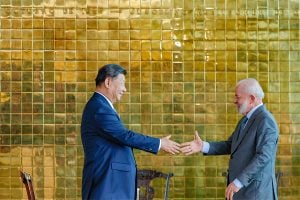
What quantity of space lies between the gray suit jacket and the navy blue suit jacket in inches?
26.3

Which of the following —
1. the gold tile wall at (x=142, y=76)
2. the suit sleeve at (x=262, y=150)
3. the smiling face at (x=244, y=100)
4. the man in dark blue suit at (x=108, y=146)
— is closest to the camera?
the man in dark blue suit at (x=108, y=146)

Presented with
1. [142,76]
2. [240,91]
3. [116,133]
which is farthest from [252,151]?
[142,76]

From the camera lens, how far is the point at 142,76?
7.91m

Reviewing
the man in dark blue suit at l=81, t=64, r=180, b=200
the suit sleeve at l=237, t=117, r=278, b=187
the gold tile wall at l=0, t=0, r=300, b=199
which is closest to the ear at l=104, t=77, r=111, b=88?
the man in dark blue suit at l=81, t=64, r=180, b=200

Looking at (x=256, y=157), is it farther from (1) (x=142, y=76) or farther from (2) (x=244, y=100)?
(1) (x=142, y=76)

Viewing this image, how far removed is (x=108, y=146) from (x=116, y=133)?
0.39 feet

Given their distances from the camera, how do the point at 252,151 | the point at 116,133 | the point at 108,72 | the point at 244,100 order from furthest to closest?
the point at 244,100 → the point at 252,151 → the point at 108,72 → the point at 116,133

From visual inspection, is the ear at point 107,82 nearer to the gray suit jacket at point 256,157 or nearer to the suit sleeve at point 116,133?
the suit sleeve at point 116,133

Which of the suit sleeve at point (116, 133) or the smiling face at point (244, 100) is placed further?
the smiling face at point (244, 100)

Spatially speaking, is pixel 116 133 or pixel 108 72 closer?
pixel 116 133

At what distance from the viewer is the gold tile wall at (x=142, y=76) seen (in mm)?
7883

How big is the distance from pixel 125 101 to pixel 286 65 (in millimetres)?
1808

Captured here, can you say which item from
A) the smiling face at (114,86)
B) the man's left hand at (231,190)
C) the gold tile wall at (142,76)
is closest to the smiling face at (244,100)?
the man's left hand at (231,190)

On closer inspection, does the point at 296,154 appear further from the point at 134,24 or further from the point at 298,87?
the point at 134,24
